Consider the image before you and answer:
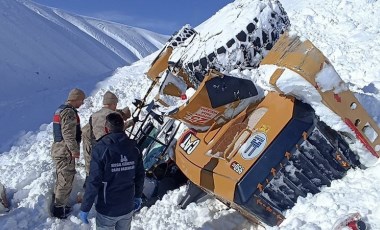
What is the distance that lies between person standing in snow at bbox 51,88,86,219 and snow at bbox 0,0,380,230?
21cm

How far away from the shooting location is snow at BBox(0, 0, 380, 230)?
459cm

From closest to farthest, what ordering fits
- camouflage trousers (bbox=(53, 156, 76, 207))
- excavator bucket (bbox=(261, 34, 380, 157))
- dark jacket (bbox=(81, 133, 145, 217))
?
dark jacket (bbox=(81, 133, 145, 217)) → excavator bucket (bbox=(261, 34, 380, 157)) → camouflage trousers (bbox=(53, 156, 76, 207))


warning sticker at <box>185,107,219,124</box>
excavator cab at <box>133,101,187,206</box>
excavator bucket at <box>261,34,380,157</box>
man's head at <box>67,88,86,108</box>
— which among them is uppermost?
excavator bucket at <box>261,34,380,157</box>

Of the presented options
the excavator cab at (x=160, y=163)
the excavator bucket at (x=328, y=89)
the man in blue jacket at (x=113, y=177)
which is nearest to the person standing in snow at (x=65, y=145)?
the excavator cab at (x=160, y=163)

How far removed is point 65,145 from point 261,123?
2288mm

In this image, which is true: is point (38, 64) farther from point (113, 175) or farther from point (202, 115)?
point (113, 175)

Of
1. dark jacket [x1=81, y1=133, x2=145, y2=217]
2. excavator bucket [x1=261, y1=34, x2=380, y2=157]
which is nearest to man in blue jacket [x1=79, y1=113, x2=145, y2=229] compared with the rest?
dark jacket [x1=81, y1=133, x2=145, y2=217]

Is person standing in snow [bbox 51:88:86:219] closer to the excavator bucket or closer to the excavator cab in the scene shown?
the excavator cab

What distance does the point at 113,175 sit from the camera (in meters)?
4.56

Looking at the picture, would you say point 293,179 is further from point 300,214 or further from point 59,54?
point 59,54

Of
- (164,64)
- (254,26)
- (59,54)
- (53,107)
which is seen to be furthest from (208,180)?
(59,54)

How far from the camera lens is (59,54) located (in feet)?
70.8

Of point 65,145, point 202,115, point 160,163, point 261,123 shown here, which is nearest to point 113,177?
point 202,115

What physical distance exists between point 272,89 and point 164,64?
100 inches
